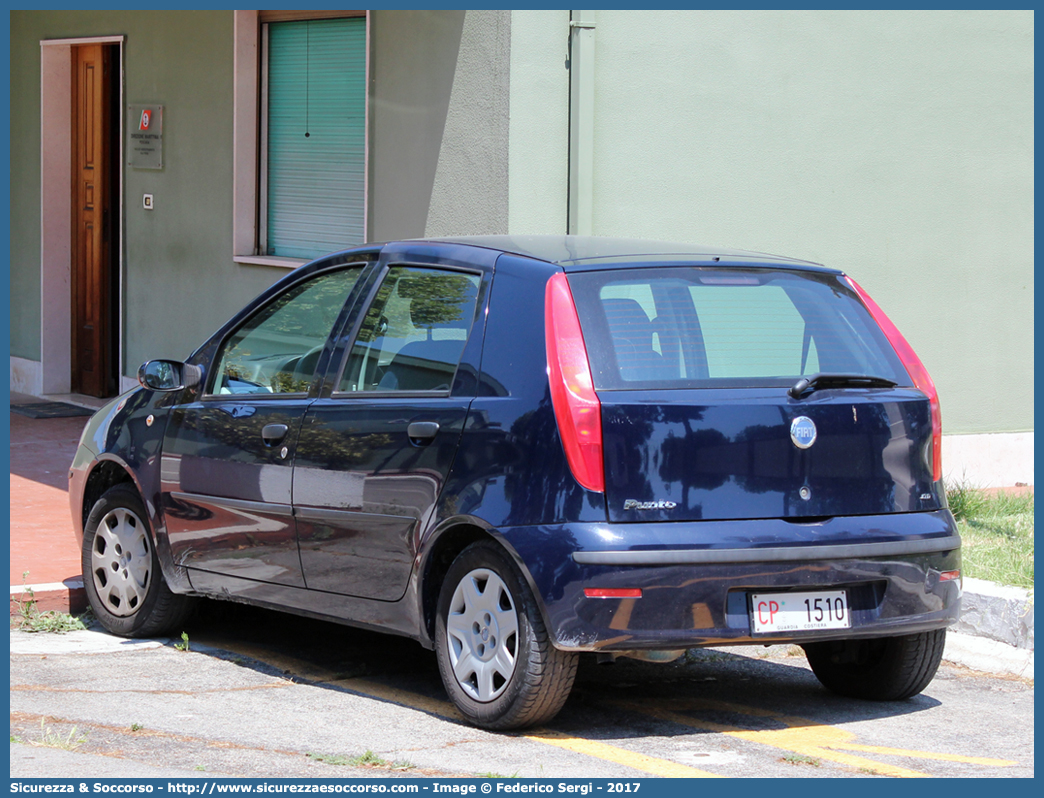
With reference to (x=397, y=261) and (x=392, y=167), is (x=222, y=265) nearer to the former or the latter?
(x=392, y=167)

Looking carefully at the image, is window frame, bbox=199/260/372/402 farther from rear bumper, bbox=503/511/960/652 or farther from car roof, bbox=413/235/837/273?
rear bumper, bbox=503/511/960/652

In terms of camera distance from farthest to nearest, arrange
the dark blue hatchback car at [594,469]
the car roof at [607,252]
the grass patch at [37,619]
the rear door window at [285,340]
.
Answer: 1. the grass patch at [37,619]
2. the rear door window at [285,340]
3. the car roof at [607,252]
4. the dark blue hatchback car at [594,469]

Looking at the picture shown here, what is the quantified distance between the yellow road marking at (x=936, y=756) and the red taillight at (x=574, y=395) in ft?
4.26

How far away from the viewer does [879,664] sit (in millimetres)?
5648

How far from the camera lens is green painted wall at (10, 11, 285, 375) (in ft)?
38.2

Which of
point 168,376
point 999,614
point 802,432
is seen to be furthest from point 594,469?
point 999,614

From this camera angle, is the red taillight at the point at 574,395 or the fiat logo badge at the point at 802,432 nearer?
the red taillight at the point at 574,395

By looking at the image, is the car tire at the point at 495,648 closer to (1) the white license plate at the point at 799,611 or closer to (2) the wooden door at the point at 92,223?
(1) the white license plate at the point at 799,611

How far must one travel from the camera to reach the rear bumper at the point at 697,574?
187 inches

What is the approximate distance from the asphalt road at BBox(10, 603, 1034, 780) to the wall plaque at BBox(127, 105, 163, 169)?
6.56m

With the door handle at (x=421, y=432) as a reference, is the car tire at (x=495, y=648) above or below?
below

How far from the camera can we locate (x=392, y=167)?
389 inches

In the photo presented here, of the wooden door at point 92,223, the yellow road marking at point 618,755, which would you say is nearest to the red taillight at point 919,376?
the yellow road marking at point 618,755

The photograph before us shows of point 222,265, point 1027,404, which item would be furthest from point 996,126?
point 222,265
